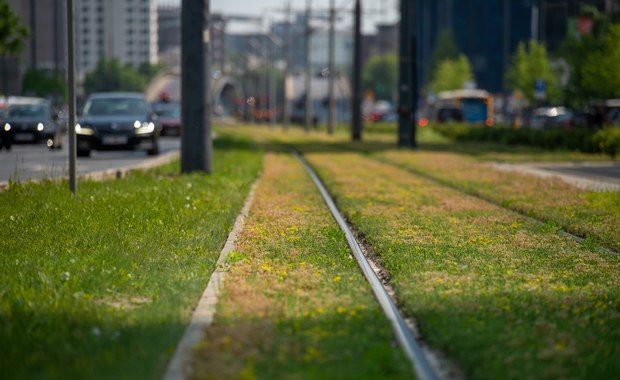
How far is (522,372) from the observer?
581 centimetres

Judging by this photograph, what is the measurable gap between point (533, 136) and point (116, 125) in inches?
666

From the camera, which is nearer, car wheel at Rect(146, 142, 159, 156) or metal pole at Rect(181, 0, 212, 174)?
metal pole at Rect(181, 0, 212, 174)

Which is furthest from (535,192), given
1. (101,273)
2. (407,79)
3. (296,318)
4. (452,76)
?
(452,76)

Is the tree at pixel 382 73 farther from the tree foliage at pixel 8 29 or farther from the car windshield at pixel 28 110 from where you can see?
the tree foliage at pixel 8 29

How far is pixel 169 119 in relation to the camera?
56281 millimetres

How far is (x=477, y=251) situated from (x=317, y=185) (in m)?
10.6

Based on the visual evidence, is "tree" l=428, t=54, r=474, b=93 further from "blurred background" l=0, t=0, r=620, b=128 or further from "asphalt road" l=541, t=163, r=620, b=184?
"asphalt road" l=541, t=163, r=620, b=184

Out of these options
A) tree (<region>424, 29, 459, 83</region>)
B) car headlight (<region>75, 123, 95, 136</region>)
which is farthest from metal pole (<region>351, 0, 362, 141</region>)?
tree (<region>424, 29, 459, 83</region>)

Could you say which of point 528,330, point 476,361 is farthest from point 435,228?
point 476,361

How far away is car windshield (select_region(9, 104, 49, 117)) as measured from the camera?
39.6 m

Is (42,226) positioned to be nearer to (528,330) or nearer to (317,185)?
(528,330)

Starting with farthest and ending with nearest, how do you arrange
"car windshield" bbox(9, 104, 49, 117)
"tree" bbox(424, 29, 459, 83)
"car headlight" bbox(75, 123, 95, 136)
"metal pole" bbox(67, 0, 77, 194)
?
"tree" bbox(424, 29, 459, 83) < "car windshield" bbox(9, 104, 49, 117) < "car headlight" bbox(75, 123, 95, 136) < "metal pole" bbox(67, 0, 77, 194)

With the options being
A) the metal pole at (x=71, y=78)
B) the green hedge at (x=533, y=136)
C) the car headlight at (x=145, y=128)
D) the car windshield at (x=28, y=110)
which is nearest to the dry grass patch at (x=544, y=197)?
the metal pole at (x=71, y=78)

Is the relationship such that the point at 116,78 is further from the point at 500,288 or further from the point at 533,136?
the point at 500,288
